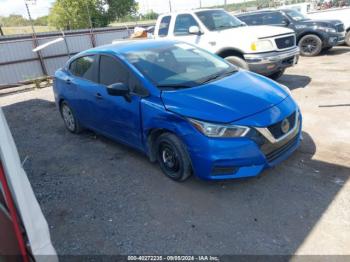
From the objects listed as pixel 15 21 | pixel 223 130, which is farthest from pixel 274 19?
pixel 15 21

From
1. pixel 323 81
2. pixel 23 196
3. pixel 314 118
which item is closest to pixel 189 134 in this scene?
pixel 23 196

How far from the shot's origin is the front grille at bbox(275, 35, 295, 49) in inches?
289

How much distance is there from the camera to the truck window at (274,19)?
11641 mm

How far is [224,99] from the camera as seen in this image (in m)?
3.57

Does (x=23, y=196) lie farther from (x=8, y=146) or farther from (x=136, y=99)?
(x=136, y=99)

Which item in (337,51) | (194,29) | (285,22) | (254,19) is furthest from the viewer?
(337,51)

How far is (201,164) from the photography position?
3.43 meters

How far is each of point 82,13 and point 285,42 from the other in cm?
3885

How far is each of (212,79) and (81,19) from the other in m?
41.5

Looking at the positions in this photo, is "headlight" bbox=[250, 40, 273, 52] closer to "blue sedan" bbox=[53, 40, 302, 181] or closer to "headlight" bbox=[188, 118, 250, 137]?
"blue sedan" bbox=[53, 40, 302, 181]

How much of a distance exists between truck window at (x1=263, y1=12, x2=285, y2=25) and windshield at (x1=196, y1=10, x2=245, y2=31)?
155 inches

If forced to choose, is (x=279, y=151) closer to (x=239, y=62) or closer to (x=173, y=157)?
(x=173, y=157)

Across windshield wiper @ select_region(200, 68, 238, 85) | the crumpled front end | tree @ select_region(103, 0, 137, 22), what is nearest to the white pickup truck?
windshield wiper @ select_region(200, 68, 238, 85)

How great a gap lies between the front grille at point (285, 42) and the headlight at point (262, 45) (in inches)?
A: 11.6
